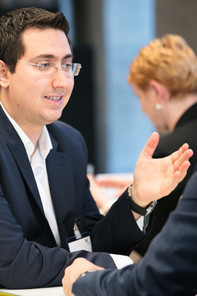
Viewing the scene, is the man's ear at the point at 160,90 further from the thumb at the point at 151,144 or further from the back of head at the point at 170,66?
the thumb at the point at 151,144

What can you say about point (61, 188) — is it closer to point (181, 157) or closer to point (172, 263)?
point (181, 157)

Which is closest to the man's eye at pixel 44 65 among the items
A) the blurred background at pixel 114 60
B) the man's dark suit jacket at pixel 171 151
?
the man's dark suit jacket at pixel 171 151

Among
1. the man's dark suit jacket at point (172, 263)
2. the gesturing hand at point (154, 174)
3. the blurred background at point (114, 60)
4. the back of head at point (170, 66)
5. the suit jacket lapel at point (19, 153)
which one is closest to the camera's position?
the man's dark suit jacket at point (172, 263)

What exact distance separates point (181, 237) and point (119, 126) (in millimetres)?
6335

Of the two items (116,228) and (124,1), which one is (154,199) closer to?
(116,228)

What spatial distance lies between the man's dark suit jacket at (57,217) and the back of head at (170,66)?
90 cm

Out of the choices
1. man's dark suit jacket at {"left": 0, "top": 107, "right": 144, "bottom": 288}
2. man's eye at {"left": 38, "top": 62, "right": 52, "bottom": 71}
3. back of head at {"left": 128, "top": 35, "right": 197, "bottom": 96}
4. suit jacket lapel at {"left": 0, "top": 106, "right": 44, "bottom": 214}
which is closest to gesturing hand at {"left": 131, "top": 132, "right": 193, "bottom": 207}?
man's dark suit jacket at {"left": 0, "top": 107, "right": 144, "bottom": 288}

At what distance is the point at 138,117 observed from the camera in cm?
768

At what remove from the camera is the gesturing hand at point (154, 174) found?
200 cm

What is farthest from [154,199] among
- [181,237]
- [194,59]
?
[194,59]

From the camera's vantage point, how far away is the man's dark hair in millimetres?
2195

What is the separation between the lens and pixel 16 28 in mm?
2201

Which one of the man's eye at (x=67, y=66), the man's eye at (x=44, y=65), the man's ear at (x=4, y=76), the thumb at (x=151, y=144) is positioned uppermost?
the man's eye at (x=44, y=65)

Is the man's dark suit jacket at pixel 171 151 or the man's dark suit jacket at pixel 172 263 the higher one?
the man's dark suit jacket at pixel 172 263
